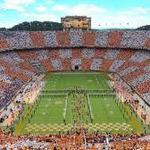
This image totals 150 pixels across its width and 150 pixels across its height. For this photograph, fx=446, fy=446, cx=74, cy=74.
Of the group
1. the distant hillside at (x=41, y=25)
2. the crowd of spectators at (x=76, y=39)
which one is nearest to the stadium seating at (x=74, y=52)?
the crowd of spectators at (x=76, y=39)

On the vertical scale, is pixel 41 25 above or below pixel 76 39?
below

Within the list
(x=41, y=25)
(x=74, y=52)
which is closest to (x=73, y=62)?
(x=74, y=52)

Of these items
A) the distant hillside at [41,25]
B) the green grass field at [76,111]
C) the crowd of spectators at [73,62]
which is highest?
the distant hillside at [41,25]

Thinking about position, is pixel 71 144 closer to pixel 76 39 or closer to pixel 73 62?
pixel 73 62

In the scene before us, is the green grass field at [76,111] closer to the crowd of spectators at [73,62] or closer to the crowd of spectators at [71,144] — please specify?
the crowd of spectators at [73,62]

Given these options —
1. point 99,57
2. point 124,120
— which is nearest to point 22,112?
point 124,120

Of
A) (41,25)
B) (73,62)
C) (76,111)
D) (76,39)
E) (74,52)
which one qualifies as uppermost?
(76,39)

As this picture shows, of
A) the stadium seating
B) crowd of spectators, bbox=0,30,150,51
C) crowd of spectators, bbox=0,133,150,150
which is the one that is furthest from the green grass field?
crowd of spectators, bbox=0,30,150,51

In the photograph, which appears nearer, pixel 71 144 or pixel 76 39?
pixel 71 144
